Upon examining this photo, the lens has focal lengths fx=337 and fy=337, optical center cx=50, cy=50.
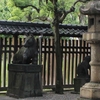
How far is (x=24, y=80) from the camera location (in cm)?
1197

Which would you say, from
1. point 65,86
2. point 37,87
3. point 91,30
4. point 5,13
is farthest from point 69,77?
point 5,13

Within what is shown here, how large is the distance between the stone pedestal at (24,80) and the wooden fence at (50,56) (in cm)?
127

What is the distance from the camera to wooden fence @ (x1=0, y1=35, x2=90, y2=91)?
44.6ft

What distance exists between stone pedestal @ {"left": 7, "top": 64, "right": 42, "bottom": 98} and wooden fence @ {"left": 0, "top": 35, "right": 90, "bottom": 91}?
50.0 inches

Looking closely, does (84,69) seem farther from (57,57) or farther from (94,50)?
(94,50)

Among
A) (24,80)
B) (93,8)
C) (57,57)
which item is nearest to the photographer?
(93,8)

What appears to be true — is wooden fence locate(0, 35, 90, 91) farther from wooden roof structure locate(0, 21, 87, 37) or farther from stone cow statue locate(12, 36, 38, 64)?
stone cow statue locate(12, 36, 38, 64)

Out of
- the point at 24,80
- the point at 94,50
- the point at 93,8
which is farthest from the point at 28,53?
the point at 93,8

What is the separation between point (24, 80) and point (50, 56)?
2764 mm

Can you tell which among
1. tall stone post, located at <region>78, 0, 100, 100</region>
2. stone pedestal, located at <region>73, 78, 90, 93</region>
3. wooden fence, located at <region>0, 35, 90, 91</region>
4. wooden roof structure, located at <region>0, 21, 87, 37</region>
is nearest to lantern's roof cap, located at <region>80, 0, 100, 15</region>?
tall stone post, located at <region>78, 0, 100, 100</region>

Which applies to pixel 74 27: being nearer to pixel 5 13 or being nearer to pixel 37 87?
pixel 37 87

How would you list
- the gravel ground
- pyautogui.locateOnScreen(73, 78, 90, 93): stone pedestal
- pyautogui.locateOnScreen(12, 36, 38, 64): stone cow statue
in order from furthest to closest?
pyautogui.locateOnScreen(73, 78, 90, 93): stone pedestal < pyautogui.locateOnScreen(12, 36, 38, 64): stone cow statue < the gravel ground

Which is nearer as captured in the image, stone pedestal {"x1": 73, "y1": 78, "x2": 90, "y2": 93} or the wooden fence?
stone pedestal {"x1": 73, "y1": 78, "x2": 90, "y2": 93}

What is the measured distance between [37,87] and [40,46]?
193 centimetres
